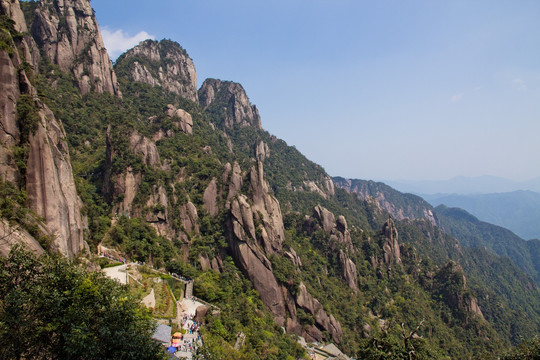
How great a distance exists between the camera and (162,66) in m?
116

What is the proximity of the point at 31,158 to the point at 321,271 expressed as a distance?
5183 cm

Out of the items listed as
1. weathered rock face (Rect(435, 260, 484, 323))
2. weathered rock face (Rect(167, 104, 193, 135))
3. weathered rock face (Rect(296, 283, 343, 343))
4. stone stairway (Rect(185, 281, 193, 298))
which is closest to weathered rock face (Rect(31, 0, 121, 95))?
weathered rock face (Rect(167, 104, 193, 135))

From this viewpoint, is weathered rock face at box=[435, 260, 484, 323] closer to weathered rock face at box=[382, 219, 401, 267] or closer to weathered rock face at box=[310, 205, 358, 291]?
weathered rock face at box=[382, 219, 401, 267]

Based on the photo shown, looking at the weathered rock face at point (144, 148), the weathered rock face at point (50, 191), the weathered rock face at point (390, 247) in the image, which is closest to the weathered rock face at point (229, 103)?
the weathered rock face at point (144, 148)

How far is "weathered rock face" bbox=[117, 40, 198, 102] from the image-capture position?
103 meters

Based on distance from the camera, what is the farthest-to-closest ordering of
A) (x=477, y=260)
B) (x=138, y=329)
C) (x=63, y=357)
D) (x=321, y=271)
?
(x=477, y=260), (x=321, y=271), (x=138, y=329), (x=63, y=357)

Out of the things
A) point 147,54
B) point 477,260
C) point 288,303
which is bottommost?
point 477,260

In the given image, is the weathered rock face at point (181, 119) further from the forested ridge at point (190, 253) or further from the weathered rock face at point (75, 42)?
the weathered rock face at point (75, 42)

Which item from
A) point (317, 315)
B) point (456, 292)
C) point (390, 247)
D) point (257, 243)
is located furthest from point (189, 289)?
point (456, 292)

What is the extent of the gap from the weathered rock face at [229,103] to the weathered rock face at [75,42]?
5867 centimetres

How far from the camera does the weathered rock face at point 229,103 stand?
138 m

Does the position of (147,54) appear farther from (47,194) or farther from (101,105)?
(47,194)

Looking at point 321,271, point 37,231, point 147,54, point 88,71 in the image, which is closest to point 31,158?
point 37,231

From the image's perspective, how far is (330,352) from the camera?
43438mm
